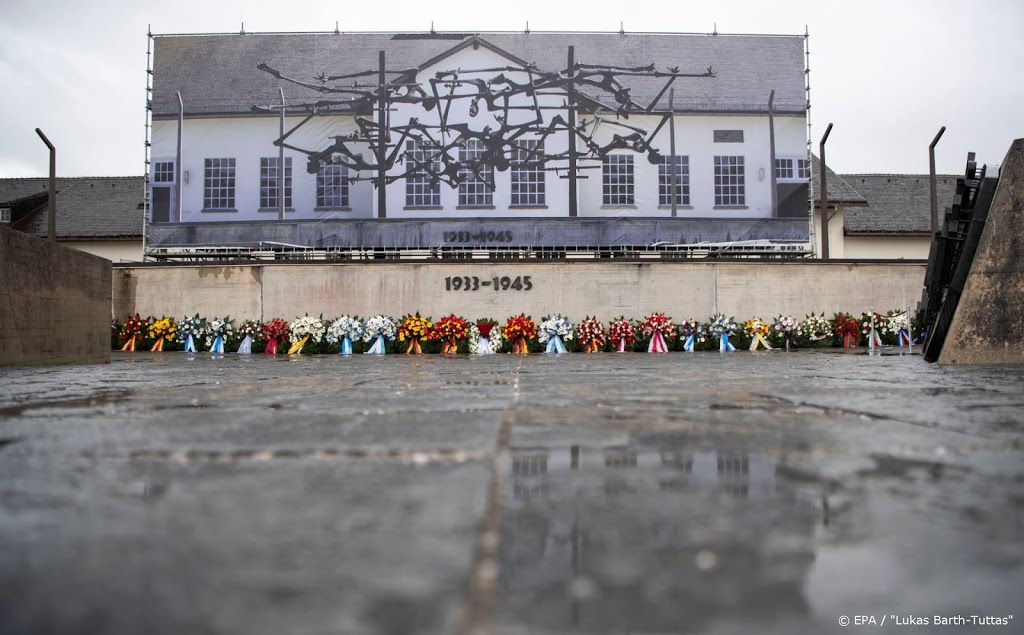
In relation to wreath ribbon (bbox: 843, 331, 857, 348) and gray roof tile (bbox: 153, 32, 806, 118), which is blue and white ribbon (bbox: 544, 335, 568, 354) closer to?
wreath ribbon (bbox: 843, 331, 857, 348)

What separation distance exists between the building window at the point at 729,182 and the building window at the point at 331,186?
975 centimetres

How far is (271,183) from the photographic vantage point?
20891mm

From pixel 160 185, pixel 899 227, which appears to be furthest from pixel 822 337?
pixel 899 227

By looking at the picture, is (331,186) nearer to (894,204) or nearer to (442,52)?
(442,52)

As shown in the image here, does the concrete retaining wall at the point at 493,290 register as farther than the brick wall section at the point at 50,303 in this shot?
Yes

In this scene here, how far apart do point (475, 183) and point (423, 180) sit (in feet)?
4.43

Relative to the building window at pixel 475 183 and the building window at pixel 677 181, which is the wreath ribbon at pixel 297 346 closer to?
the building window at pixel 475 183

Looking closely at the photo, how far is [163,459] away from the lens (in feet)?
6.81

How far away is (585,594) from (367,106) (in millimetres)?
20928

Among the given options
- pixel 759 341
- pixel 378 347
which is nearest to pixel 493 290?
pixel 378 347

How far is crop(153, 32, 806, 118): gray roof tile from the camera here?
2117 cm

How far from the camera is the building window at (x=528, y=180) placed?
794 inches

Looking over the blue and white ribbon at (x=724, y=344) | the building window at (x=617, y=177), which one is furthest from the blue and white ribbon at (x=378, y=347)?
the building window at (x=617, y=177)

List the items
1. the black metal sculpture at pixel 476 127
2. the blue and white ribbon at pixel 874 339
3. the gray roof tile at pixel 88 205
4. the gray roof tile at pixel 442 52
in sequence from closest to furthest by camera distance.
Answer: the blue and white ribbon at pixel 874 339, the black metal sculpture at pixel 476 127, the gray roof tile at pixel 442 52, the gray roof tile at pixel 88 205
